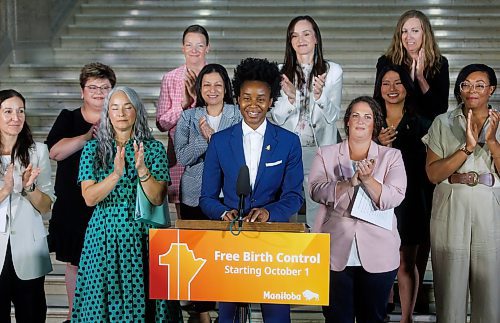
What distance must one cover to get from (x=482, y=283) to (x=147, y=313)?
6.51 feet

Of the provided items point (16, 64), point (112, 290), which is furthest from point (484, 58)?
point (112, 290)

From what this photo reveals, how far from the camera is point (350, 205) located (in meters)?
4.34

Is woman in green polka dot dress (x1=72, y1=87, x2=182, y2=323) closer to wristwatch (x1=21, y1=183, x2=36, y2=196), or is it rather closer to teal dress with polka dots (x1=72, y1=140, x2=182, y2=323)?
teal dress with polka dots (x1=72, y1=140, x2=182, y2=323)

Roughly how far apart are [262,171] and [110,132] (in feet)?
2.92

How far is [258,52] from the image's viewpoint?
9484mm

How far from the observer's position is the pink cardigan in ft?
14.0

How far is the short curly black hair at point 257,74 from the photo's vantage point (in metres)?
4.04

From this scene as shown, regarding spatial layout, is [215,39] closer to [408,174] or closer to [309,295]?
[408,174]

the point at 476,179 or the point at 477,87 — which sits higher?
the point at 477,87

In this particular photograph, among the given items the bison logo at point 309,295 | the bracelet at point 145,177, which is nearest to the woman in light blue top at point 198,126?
the bracelet at point 145,177

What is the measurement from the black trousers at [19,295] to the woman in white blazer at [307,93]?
6.22ft

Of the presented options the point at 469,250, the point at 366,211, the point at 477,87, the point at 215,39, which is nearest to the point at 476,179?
the point at 469,250

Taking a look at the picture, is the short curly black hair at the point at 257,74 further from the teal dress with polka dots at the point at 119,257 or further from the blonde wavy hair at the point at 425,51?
the blonde wavy hair at the point at 425,51

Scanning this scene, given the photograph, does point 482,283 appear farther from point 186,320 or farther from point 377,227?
point 186,320
